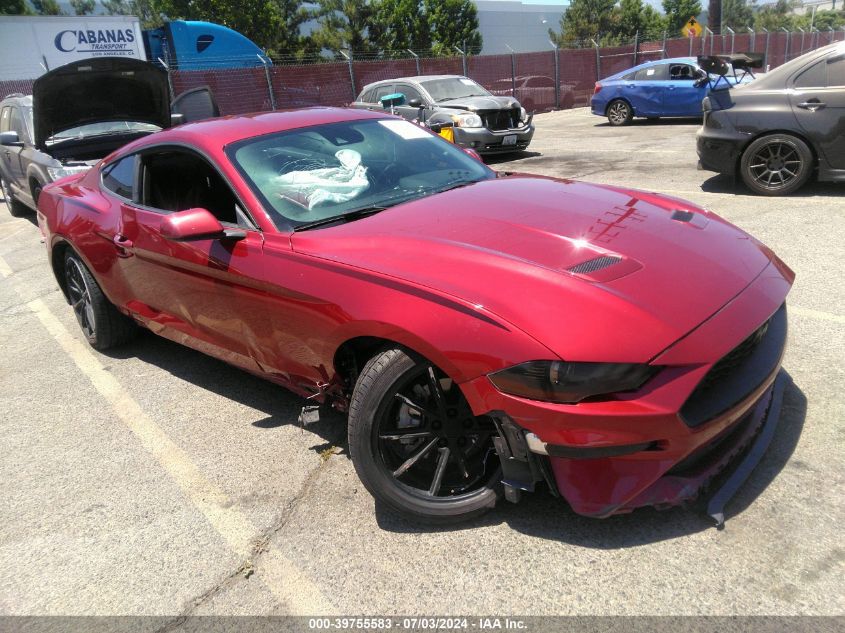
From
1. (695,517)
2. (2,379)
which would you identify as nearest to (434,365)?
(695,517)

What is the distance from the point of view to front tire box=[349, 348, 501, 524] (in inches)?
98.7

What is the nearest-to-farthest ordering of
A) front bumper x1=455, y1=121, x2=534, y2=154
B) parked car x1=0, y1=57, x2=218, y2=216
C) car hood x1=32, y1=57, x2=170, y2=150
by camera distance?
car hood x1=32, y1=57, x2=170, y2=150, parked car x1=0, y1=57, x2=218, y2=216, front bumper x1=455, y1=121, x2=534, y2=154

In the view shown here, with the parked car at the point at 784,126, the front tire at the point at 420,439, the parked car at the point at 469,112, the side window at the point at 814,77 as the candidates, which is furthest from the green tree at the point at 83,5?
the front tire at the point at 420,439

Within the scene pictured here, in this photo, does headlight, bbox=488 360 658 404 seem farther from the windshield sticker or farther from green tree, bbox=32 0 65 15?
green tree, bbox=32 0 65 15

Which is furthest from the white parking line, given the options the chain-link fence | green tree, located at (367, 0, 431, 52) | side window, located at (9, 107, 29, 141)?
green tree, located at (367, 0, 431, 52)

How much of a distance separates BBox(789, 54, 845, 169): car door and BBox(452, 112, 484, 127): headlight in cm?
569

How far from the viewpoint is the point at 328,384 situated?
2.92 metres

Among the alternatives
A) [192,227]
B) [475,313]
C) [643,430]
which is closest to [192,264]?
[192,227]

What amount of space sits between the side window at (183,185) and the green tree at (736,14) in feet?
317

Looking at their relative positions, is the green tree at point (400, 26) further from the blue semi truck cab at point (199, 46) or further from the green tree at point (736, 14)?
the green tree at point (736, 14)

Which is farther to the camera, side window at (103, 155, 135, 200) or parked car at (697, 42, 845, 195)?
parked car at (697, 42, 845, 195)

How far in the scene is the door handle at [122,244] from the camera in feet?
13.0

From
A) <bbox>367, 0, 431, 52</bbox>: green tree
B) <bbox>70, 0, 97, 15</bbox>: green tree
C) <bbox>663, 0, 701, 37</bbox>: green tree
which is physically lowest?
<bbox>367, 0, 431, 52</bbox>: green tree

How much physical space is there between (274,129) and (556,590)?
8.77ft
